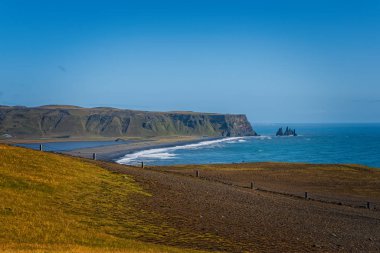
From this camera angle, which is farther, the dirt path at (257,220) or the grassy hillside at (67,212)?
the dirt path at (257,220)

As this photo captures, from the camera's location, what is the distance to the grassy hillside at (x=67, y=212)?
58.1ft

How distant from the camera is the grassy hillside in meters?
17.7

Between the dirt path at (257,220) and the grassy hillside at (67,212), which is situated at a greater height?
the grassy hillside at (67,212)

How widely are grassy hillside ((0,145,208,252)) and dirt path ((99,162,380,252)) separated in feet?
5.56

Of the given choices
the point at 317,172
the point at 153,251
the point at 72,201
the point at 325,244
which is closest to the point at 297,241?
the point at 325,244

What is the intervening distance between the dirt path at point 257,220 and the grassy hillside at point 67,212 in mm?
1695

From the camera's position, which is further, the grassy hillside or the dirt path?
the dirt path

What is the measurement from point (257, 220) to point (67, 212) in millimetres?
11806

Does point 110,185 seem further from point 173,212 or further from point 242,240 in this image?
point 242,240

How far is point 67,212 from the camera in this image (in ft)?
75.0

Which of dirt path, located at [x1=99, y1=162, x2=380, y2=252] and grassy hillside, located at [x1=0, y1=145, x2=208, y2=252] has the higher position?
grassy hillside, located at [x1=0, y1=145, x2=208, y2=252]

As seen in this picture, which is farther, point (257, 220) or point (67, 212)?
point (257, 220)

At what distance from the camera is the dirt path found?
22125mm

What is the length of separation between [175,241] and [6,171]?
1461cm
